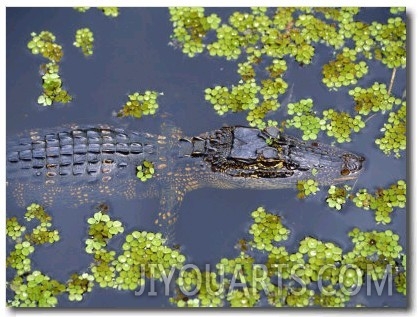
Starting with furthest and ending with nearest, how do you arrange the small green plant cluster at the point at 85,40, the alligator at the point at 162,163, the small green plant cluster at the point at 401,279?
the small green plant cluster at the point at 85,40
the alligator at the point at 162,163
the small green plant cluster at the point at 401,279

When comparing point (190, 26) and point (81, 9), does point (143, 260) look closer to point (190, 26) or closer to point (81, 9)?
point (190, 26)

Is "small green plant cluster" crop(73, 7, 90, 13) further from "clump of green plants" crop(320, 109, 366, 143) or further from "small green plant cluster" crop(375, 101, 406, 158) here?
"small green plant cluster" crop(375, 101, 406, 158)

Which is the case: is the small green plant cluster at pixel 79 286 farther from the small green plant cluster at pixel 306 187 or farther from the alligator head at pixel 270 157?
the small green plant cluster at pixel 306 187

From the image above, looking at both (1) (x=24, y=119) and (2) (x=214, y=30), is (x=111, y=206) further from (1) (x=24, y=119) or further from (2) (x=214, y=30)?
(2) (x=214, y=30)

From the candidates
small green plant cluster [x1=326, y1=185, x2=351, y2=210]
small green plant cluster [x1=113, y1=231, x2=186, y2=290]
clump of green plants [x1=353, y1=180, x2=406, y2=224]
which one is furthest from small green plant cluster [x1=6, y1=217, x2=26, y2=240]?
clump of green plants [x1=353, y1=180, x2=406, y2=224]

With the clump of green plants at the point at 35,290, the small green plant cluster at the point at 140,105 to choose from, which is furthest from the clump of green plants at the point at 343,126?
the clump of green plants at the point at 35,290

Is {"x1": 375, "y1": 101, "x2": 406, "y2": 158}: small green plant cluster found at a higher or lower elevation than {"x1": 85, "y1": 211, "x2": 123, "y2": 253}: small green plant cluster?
higher
